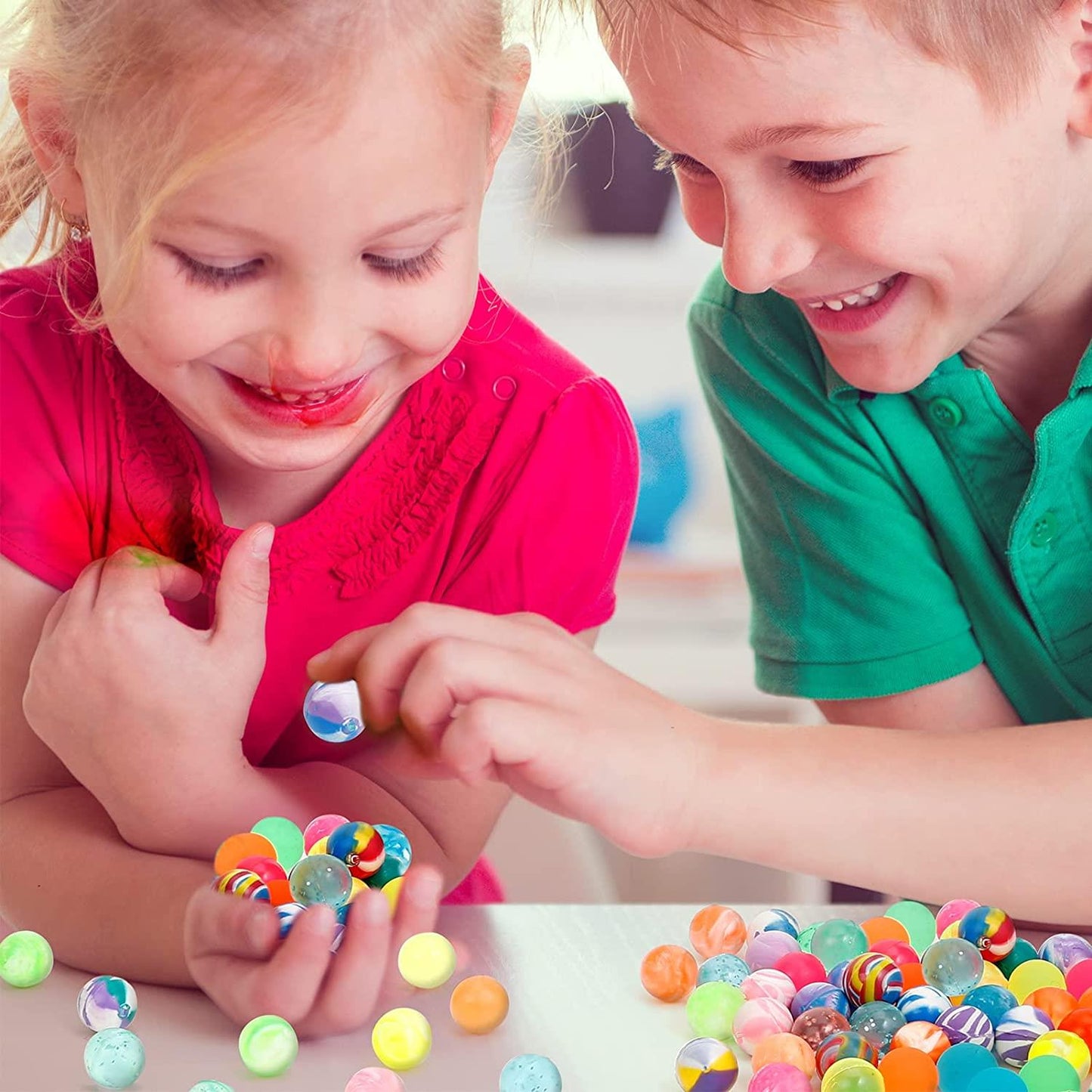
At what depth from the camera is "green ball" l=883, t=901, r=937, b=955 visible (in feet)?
2.40

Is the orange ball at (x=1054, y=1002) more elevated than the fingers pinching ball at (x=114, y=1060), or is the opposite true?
the orange ball at (x=1054, y=1002)

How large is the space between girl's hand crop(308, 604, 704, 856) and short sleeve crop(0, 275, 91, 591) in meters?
0.21

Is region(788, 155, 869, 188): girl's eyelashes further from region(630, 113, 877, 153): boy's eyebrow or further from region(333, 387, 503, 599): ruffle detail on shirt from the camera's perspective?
region(333, 387, 503, 599): ruffle detail on shirt

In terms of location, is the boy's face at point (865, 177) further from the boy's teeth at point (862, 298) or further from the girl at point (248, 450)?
the girl at point (248, 450)

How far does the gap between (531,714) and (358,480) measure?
0.82ft

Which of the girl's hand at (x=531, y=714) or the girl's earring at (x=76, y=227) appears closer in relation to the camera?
the girl's hand at (x=531, y=714)

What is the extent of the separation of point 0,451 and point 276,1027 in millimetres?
374

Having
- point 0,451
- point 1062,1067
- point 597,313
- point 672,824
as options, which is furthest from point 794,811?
point 597,313

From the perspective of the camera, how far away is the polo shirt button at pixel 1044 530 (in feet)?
2.69

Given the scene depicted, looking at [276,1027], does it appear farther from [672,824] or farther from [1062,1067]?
[1062,1067]

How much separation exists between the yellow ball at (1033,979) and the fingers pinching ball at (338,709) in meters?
0.32

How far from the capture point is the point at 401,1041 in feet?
1.87

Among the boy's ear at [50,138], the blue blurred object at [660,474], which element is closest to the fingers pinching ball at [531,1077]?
the boy's ear at [50,138]

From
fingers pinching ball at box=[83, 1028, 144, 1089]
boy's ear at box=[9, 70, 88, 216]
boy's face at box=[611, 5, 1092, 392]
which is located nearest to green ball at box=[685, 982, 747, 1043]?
fingers pinching ball at box=[83, 1028, 144, 1089]
